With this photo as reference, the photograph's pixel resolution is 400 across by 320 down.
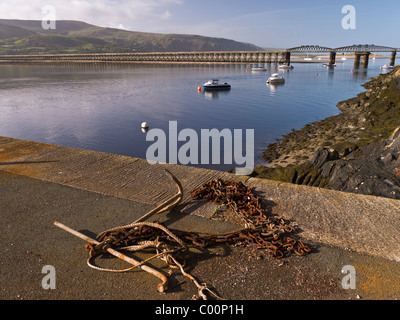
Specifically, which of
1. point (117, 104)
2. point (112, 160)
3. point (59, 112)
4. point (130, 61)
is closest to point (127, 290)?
point (112, 160)

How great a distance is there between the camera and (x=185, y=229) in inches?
186

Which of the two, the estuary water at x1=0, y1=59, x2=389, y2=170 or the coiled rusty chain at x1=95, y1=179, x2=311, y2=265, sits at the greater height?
the coiled rusty chain at x1=95, y1=179, x2=311, y2=265

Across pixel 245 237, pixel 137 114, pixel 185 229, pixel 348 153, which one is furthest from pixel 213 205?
pixel 137 114

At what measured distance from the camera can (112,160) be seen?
789 centimetres

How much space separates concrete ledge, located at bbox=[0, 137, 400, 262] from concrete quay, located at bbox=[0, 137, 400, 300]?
0.02 meters

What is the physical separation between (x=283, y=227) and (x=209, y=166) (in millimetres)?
13722

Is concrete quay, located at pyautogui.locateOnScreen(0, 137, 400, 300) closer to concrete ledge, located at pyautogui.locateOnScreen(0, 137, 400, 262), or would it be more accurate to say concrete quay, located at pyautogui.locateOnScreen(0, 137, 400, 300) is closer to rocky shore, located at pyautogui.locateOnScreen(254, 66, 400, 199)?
concrete ledge, located at pyautogui.locateOnScreen(0, 137, 400, 262)

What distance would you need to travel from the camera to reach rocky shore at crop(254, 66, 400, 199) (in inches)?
331

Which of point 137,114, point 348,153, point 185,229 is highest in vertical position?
point 185,229

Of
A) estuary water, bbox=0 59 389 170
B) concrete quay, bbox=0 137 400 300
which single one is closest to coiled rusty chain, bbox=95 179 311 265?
concrete quay, bbox=0 137 400 300

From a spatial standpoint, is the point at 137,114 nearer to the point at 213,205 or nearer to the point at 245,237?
the point at 213,205

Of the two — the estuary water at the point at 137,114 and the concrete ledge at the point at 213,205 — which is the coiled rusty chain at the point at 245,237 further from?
the estuary water at the point at 137,114

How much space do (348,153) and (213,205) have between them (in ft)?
40.4

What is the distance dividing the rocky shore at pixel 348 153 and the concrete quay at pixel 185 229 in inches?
141
